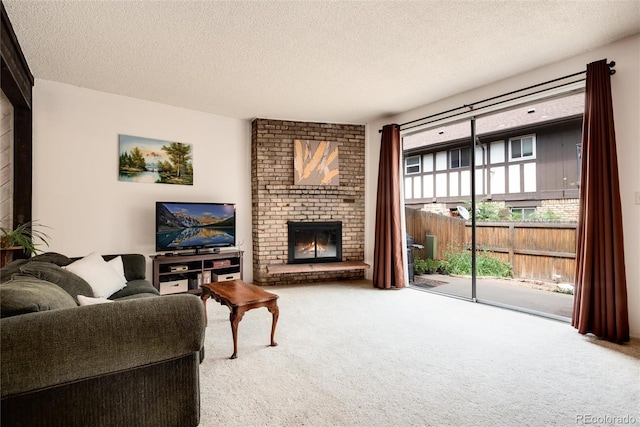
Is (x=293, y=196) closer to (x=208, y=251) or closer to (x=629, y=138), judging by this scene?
(x=208, y=251)

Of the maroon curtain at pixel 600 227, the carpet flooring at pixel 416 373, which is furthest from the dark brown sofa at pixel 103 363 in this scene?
the maroon curtain at pixel 600 227

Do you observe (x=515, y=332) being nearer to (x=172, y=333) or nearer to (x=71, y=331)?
(x=172, y=333)

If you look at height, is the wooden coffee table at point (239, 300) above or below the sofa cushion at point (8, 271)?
below

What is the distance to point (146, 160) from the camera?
4117 mm

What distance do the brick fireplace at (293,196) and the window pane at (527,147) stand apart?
290 cm

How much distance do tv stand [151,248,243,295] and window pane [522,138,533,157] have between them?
5.11 metres

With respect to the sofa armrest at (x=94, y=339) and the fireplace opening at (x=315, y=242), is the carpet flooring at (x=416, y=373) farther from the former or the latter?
the fireplace opening at (x=315, y=242)

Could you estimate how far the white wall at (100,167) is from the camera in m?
3.52

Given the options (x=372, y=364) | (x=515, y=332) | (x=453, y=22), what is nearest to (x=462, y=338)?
(x=515, y=332)

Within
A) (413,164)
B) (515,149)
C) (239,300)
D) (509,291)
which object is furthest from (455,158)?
(239,300)

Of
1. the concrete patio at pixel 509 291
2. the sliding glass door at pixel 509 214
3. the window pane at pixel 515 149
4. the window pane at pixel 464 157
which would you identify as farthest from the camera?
the window pane at pixel 464 157

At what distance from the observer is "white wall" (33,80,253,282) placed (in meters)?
3.52

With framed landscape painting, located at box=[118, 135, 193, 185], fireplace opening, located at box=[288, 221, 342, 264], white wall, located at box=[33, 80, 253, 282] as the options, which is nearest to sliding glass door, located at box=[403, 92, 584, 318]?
fireplace opening, located at box=[288, 221, 342, 264]

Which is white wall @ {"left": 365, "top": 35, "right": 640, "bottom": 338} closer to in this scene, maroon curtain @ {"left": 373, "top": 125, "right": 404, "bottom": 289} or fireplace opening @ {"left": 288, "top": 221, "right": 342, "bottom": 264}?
maroon curtain @ {"left": 373, "top": 125, "right": 404, "bottom": 289}
